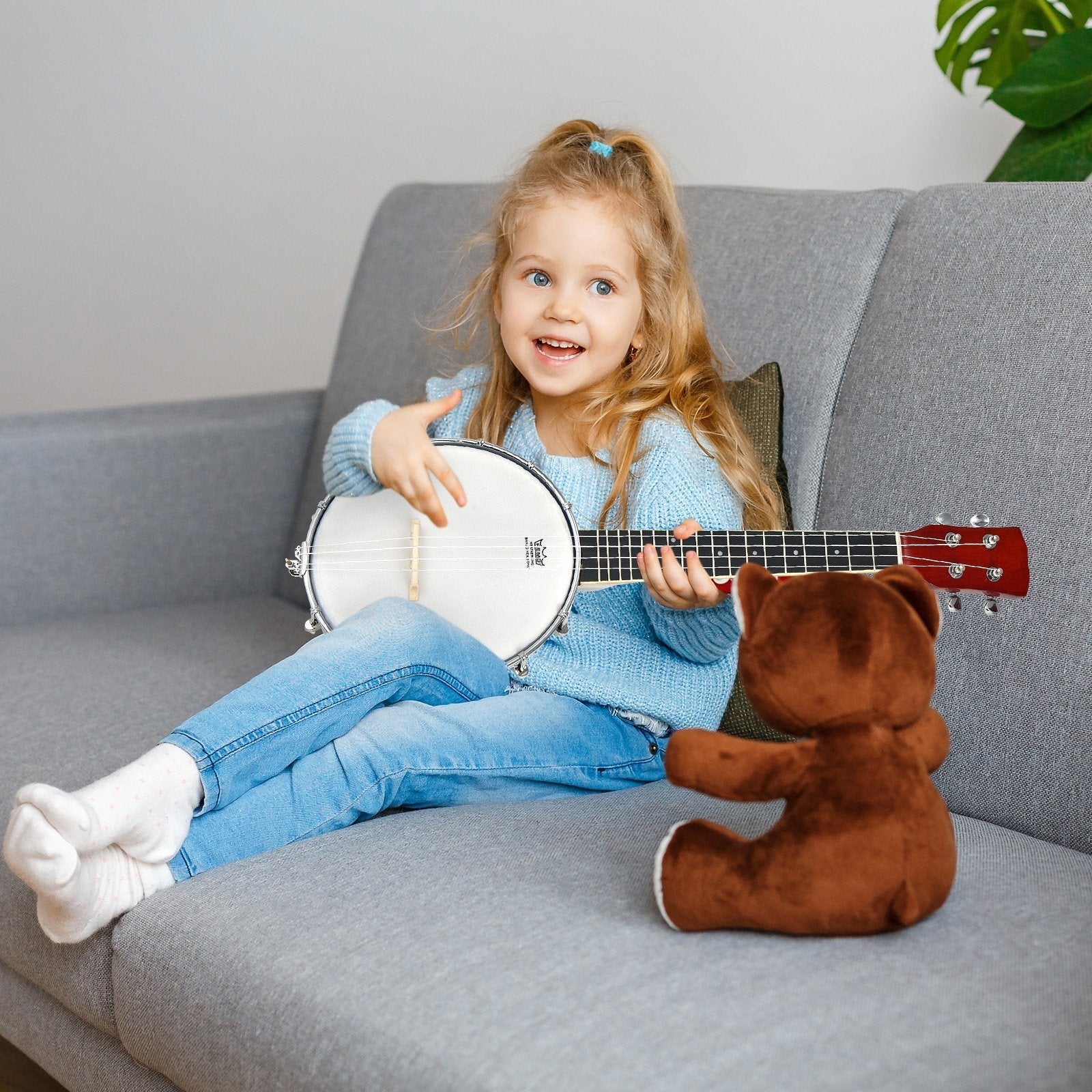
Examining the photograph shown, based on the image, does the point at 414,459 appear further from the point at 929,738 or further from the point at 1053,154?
the point at 1053,154

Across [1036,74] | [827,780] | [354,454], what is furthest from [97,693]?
[1036,74]

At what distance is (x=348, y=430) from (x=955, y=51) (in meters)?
1.18

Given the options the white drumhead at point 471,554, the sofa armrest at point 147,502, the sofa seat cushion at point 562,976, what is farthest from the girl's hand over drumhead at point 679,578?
the sofa armrest at point 147,502

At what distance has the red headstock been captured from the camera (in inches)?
49.1

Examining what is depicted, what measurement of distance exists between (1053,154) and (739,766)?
→ 126 centimetres

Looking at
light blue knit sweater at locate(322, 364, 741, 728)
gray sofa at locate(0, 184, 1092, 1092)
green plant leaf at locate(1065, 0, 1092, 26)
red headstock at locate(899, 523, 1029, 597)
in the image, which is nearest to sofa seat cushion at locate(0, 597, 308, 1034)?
gray sofa at locate(0, 184, 1092, 1092)

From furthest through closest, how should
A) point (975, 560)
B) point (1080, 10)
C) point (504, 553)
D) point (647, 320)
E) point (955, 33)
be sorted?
point (955, 33)
point (1080, 10)
point (647, 320)
point (504, 553)
point (975, 560)

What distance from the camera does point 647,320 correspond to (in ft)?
5.35

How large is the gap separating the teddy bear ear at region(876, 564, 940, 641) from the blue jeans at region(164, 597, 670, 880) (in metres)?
0.48

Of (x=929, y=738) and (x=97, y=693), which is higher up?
(x=929, y=738)

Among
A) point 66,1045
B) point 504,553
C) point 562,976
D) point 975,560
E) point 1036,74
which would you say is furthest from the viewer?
point 1036,74

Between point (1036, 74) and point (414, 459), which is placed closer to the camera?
point (414, 459)

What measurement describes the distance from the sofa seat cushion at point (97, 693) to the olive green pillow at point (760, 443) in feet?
2.12

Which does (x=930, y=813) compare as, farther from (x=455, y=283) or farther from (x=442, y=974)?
(x=455, y=283)
